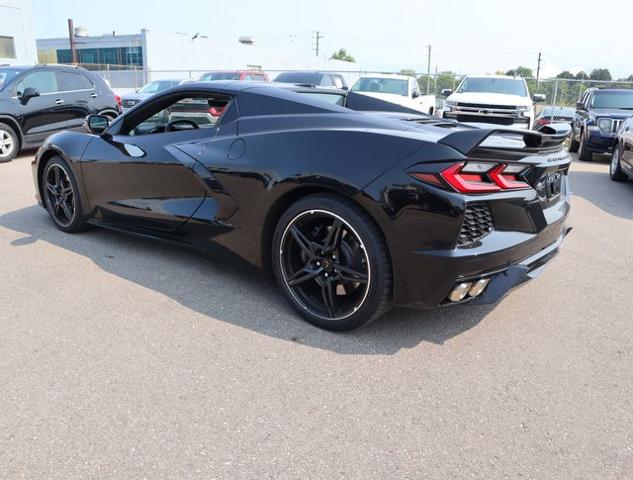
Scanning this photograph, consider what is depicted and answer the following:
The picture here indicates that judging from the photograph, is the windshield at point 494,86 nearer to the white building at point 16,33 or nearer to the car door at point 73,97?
the car door at point 73,97

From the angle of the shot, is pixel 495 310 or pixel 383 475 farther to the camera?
pixel 495 310

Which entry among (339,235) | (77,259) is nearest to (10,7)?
(77,259)

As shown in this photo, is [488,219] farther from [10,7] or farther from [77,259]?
[10,7]

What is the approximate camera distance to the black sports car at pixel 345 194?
2.79 m

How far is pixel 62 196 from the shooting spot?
199 inches

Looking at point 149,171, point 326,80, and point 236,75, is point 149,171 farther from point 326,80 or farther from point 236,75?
point 326,80

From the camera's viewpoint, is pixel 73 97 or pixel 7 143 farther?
pixel 73 97

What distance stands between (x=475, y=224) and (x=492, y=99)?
11289 millimetres

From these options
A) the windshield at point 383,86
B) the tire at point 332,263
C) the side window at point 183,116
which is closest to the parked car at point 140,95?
the windshield at point 383,86

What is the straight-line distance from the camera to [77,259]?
4.45 meters

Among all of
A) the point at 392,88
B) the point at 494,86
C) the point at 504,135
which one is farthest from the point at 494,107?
the point at 504,135

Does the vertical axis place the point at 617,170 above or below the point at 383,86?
below

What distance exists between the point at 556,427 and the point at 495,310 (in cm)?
123

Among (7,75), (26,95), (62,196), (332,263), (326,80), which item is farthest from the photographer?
(326,80)
